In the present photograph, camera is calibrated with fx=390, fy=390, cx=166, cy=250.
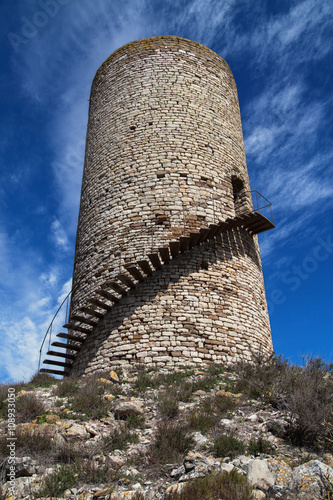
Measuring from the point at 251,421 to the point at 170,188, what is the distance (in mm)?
5944

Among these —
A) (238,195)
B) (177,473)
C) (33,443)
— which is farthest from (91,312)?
(238,195)

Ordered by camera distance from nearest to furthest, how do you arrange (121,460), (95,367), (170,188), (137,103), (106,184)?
(121,460) < (95,367) < (170,188) < (106,184) < (137,103)

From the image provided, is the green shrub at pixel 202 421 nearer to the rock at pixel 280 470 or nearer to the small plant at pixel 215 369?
the rock at pixel 280 470

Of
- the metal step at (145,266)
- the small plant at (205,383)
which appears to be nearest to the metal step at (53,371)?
the metal step at (145,266)

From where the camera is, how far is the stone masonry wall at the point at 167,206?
823 centimetres

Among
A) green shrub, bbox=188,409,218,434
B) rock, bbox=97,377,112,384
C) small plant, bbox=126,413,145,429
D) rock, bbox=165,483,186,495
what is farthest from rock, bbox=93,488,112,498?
rock, bbox=97,377,112,384

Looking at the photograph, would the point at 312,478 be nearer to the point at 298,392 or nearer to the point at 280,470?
the point at 280,470

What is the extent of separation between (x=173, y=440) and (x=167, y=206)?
587 centimetres

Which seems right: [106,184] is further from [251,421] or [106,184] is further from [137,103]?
[251,421]

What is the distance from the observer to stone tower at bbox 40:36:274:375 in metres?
8.25

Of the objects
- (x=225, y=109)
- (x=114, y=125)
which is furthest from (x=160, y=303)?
(x=225, y=109)

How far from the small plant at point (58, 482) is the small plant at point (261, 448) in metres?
1.95

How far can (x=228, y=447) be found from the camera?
4.33m

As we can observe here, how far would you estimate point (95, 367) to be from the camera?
8273 mm
